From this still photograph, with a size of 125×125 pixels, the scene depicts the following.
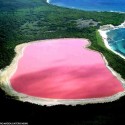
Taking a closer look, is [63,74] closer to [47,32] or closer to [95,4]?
[47,32]

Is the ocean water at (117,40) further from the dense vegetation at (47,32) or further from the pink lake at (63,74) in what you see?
the pink lake at (63,74)

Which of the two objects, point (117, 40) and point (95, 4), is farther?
point (95, 4)

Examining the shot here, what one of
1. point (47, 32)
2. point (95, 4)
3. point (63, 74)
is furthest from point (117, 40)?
point (95, 4)

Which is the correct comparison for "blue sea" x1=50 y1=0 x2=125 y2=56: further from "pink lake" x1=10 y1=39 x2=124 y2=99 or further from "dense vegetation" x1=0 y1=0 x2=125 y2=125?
"pink lake" x1=10 y1=39 x2=124 y2=99

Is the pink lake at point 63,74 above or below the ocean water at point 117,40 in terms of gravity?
below

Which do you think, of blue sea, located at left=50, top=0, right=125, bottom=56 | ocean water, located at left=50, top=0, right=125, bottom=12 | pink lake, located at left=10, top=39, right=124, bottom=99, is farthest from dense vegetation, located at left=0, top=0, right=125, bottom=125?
ocean water, located at left=50, top=0, right=125, bottom=12

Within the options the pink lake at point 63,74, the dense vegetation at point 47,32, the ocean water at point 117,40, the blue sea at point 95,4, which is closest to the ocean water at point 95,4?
the blue sea at point 95,4
